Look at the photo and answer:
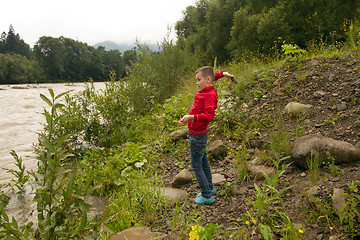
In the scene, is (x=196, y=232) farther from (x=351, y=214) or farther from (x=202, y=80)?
(x=202, y=80)

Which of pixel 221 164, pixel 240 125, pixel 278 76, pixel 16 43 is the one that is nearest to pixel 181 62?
pixel 278 76

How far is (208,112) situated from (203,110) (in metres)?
0.16

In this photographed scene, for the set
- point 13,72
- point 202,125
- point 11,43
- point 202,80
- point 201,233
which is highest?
point 11,43

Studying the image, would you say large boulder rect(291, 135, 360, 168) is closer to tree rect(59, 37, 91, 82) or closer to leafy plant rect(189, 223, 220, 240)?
leafy plant rect(189, 223, 220, 240)

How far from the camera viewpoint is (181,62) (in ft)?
34.5

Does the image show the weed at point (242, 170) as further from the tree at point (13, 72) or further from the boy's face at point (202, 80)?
the tree at point (13, 72)

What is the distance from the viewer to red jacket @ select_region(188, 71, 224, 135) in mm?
2740

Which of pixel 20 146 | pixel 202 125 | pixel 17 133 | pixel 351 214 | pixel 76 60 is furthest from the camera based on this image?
pixel 76 60

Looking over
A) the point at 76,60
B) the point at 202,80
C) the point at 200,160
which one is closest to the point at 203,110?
the point at 202,80

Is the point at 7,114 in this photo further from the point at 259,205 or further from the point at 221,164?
the point at 259,205

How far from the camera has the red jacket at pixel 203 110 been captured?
8.99 ft

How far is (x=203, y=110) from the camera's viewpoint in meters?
2.91

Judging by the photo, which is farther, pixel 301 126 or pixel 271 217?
pixel 301 126

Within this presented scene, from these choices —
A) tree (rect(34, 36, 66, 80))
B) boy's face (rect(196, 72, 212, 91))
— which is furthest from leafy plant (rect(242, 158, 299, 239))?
tree (rect(34, 36, 66, 80))
